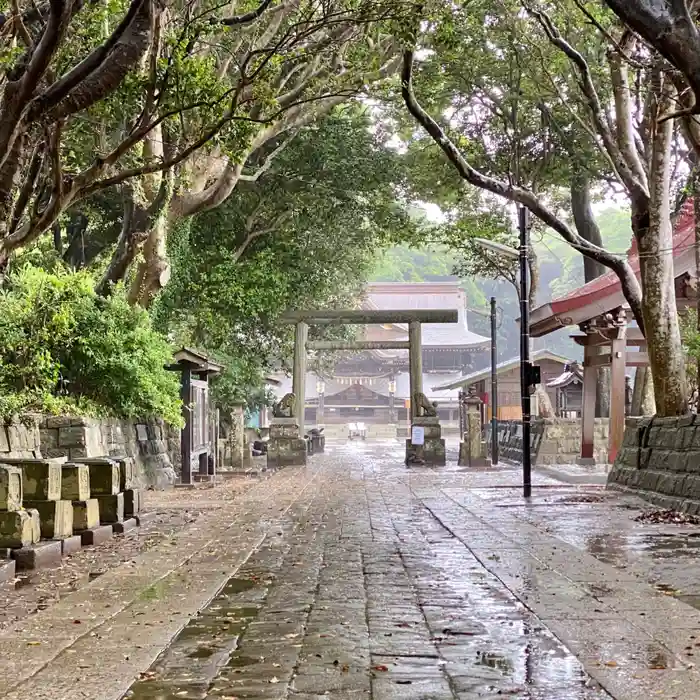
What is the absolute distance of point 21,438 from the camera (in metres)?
14.1

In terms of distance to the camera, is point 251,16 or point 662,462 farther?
point 662,462

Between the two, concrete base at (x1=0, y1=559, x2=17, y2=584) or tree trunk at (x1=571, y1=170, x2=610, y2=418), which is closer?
concrete base at (x1=0, y1=559, x2=17, y2=584)

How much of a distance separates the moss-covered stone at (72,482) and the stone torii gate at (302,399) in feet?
61.4

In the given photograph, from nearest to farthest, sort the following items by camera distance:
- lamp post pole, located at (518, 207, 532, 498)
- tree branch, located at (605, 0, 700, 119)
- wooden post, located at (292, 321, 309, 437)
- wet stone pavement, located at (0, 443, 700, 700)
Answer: wet stone pavement, located at (0, 443, 700, 700) < tree branch, located at (605, 0, 700, 119) < lamp post pole, located at (518, 207, 532, 498) < wooden post, located at (292, 321, 309, 437)

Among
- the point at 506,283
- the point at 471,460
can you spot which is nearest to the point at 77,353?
the point at 471,460

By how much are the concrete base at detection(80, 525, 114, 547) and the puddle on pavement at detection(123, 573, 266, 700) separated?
344 cm

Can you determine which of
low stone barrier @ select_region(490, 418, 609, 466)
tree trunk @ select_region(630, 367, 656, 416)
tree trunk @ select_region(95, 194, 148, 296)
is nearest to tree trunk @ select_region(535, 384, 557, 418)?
low stone barrier @ select_region(490, 418, 609, 466)

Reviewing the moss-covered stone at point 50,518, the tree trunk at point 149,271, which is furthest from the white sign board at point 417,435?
the moss-covered stone at point 50,518

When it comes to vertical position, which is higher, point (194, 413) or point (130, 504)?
point (194, 413)

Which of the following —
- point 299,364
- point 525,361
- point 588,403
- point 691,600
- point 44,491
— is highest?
point 299,364

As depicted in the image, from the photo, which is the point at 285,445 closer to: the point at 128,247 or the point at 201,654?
the point at 128,247

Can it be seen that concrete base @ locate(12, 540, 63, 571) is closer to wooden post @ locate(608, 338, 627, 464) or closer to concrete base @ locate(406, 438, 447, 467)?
wooden post @ locate(608, 338, 627, 464)

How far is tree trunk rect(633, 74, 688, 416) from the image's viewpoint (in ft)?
48.4

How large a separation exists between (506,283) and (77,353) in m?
56.4
